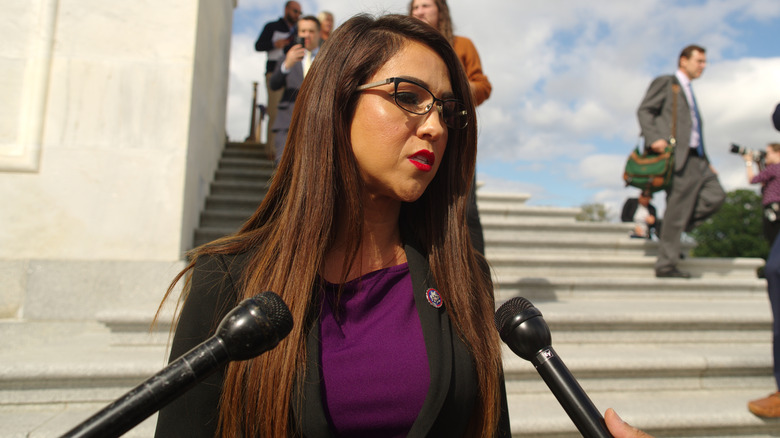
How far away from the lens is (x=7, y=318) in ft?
13.1

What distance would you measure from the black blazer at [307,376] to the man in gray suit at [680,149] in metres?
5.59

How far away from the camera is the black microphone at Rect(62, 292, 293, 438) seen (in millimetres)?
704

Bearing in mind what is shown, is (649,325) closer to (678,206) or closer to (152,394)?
(678,206)

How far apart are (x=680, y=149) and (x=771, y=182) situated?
121cm

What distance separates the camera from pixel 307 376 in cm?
130

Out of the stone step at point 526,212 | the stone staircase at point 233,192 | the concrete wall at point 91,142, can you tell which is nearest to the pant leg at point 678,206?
the stone step at point 526,212

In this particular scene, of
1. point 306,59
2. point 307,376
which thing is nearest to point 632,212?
point 306,59

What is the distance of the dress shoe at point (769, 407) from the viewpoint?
11.1 ft

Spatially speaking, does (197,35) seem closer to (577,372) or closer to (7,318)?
(7,318)

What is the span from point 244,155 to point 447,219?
6826mm

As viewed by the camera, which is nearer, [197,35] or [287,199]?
[287,199]

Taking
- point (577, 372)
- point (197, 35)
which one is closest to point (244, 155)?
point (197, 35)

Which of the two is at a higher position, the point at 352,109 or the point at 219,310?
the point at 352,109

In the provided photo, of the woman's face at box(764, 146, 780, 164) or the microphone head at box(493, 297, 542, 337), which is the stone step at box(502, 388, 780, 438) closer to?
the microphone head at box(493, 297, 542, 337)
